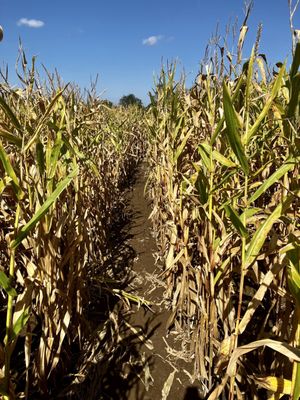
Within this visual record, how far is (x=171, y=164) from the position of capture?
2355 millimetres

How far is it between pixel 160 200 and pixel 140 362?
1.37m

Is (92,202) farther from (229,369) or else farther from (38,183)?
(229,369)

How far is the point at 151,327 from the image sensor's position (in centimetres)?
209

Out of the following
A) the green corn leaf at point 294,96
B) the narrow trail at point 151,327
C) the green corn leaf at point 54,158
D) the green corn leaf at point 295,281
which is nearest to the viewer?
the green corn leaf at point 295,281

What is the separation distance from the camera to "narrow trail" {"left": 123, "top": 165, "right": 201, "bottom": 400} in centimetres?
163

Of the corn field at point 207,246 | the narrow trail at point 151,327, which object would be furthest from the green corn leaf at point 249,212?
the narrow trail at point 151,327

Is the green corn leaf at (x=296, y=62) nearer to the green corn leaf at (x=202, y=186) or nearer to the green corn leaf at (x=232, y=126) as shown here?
the green corn leaf at (x=232, y=126)

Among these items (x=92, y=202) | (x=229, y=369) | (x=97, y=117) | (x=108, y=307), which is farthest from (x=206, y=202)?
(x=97, y=117)

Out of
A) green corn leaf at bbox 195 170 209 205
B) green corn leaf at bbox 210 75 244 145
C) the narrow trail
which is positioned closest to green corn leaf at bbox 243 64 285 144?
green corn leaf at bbox 210 75 244 145

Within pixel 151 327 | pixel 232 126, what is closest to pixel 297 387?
pixel 232 126

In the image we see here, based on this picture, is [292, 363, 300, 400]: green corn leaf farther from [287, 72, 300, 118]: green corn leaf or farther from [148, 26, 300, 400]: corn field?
[287, 72, 300, 118]: green corn leaf

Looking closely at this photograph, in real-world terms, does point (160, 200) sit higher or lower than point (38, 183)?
lower

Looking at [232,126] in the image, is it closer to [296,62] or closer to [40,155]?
[296,62]

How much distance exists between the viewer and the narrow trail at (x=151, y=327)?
163 centimetres
